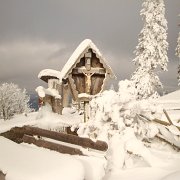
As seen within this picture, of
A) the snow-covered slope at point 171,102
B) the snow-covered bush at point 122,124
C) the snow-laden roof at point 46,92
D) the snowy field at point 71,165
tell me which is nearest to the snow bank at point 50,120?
the snowy field at point 71,165

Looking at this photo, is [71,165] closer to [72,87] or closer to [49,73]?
[49,73]

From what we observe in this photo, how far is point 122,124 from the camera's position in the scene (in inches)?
332

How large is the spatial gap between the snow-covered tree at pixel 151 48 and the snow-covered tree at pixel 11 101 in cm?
3956

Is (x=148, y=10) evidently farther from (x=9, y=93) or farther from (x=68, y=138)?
(x=9, y=93)

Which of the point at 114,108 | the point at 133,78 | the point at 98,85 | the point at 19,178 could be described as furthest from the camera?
the point at 133,78

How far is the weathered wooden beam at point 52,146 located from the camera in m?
6.89

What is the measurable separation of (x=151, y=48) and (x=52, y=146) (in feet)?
82.8

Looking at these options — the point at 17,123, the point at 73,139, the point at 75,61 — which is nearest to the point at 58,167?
the point at 73,139

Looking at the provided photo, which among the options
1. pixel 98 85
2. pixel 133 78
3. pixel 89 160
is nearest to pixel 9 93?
pixel 133 78

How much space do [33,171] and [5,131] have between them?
4.13 metres

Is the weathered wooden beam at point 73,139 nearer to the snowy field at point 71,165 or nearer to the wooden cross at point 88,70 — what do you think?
the snowy field at point 71,165

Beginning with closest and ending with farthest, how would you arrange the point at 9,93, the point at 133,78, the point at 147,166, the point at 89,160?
1. the point at 89,160
2. the point at 147,166
3. the point at 133,78
4. the point at 9,93

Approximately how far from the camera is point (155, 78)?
3100cm

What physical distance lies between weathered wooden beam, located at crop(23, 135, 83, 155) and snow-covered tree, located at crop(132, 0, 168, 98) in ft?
75.5
